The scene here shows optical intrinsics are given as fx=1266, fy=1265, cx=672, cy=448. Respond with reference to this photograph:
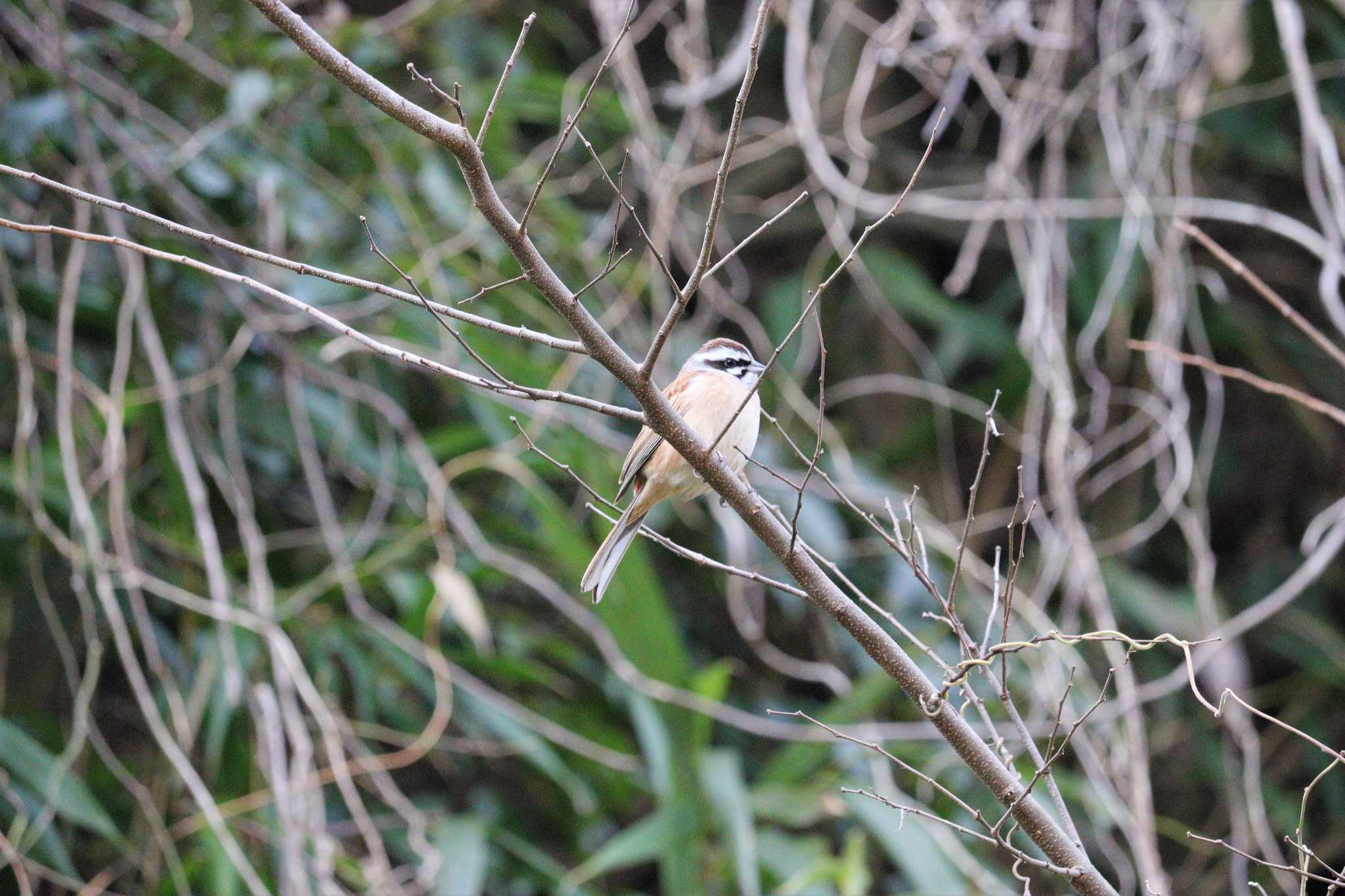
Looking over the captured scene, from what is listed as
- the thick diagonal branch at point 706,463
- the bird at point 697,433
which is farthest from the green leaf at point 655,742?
the thick diagonal branch at point 706,463

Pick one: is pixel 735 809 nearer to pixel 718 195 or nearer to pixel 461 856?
pixel 461 856

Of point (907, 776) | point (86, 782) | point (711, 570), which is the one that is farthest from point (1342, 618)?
point (86, 782)

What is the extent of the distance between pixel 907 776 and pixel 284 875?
2061 millimetres

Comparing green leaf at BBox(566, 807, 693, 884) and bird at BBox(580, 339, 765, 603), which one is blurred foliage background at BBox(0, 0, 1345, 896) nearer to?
green leaf at BBox(566, 807, 693, 884)

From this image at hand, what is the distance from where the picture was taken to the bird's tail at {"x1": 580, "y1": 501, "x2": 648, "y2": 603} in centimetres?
266

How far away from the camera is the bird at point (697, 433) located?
2.75 metres

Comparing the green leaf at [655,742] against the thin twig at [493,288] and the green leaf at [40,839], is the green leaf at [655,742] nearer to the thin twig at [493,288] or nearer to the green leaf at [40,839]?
the green leaf at [40,839]

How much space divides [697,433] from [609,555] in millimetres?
345

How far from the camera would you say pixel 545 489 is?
3.91 m

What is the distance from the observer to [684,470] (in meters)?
2.84

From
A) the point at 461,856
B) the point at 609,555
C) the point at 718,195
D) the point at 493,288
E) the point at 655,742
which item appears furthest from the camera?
the point at 655,742

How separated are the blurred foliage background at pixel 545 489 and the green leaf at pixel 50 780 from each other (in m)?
0.01

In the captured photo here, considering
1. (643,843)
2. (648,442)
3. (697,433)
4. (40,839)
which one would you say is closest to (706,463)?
(697,433)

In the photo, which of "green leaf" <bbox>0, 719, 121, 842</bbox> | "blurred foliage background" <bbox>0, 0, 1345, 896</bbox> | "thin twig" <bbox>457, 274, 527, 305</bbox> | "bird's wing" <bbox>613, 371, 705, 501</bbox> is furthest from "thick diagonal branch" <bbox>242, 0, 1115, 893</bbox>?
"green leaf" <bbox>0, 719, 121, 842</bbox>
